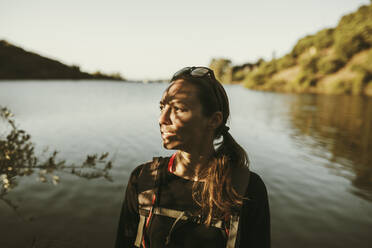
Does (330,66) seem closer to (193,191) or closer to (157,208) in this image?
(193,191)

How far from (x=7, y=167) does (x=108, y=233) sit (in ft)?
14.9

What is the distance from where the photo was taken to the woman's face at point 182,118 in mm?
2020

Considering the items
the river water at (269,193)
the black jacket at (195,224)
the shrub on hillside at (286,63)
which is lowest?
the river water at (269,193)

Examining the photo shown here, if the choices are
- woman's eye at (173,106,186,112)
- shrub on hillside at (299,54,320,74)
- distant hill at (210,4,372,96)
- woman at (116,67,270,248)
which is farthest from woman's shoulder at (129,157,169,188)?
shrub on hillside at (299,54,320,74)

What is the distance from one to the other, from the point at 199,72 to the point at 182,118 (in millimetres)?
521

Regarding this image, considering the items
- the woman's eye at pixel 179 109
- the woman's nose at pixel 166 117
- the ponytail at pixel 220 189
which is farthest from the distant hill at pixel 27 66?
the ponytail at pixel 220 189

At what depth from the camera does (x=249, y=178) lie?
2062 millimetres

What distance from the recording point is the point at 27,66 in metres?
142

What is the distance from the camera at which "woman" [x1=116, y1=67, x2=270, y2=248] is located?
1965 mm

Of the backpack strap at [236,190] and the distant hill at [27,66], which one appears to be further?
the distant hill at [27,66]

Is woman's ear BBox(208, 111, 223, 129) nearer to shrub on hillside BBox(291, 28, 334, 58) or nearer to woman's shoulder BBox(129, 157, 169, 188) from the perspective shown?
woman's shoulder BBox(129, 157, 169, 188)

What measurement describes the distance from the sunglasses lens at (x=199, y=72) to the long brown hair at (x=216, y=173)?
50mm

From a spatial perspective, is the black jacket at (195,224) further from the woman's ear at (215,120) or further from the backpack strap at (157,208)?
the woman's ear at (215,120)

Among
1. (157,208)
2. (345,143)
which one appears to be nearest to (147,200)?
(157,208)
